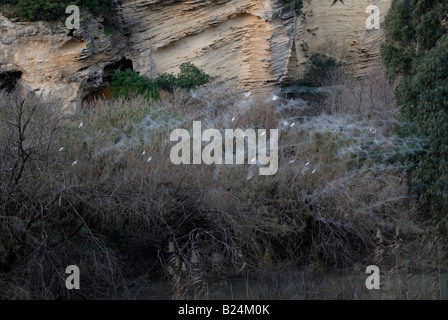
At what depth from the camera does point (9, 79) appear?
18406 millimetres

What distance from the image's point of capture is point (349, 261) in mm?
10312

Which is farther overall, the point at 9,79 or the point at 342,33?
the point at 342,33

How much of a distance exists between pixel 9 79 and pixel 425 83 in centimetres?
1362

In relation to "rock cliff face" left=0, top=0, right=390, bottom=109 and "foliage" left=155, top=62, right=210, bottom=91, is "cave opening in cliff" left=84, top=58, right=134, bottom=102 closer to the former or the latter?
"rock cliff face" left=0, top=0, right=390, bottom=109

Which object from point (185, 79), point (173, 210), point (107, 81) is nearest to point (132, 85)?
point (185, 79)

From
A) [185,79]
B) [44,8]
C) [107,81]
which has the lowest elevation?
[107,81]

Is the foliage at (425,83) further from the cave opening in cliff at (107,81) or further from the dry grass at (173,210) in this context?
the cave opening in cliff at (107,81)

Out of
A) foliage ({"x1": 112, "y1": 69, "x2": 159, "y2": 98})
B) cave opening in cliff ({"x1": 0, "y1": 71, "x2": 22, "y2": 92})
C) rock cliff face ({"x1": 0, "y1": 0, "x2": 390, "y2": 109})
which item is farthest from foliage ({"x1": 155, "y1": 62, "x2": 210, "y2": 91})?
cave opening in cliff ({"x1": 0, "y1": 71, "x2": 22, "y2": 92})

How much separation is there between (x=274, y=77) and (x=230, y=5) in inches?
111

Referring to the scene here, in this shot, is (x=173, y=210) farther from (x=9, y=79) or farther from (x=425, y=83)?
(x=9, y=79)
